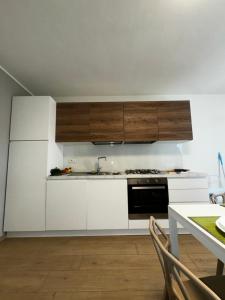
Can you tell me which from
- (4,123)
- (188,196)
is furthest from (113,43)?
(188,196)

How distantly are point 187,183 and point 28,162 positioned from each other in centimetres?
249

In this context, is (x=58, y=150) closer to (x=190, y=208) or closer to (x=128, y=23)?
(x=128, y=23)

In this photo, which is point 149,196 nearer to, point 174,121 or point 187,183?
point 187,183

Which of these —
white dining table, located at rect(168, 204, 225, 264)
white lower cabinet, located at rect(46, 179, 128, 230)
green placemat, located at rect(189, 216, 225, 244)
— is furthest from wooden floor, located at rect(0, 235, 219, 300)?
green placemat, located at rect(189, 216, 225, 244)

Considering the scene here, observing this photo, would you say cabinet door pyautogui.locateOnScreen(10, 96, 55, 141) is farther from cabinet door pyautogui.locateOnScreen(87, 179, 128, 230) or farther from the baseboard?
the baseboard

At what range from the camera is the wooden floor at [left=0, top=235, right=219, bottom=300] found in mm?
1462

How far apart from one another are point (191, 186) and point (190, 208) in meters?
1.60

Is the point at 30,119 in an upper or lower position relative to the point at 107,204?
upper

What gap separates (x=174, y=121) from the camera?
10.0 ft

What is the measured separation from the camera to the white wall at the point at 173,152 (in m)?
3.36

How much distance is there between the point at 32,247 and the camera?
7.55ft

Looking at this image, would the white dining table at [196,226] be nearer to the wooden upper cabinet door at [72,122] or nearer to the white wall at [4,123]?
the wooden upper cabinet door at [72,122]

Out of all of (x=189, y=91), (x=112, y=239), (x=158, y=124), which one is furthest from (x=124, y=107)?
(x=112, y=239)

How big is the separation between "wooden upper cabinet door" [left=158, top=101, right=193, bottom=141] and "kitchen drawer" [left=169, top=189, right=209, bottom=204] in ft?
2.98
